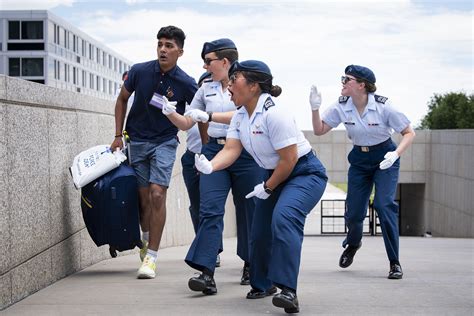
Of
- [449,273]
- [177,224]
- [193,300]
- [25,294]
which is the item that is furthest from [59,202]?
[177,224]

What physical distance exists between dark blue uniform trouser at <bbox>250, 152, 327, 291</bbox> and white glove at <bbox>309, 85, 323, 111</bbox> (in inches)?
65.1

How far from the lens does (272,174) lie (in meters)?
5.91

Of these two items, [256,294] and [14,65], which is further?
[14,65]

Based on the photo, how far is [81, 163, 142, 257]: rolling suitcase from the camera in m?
7.23

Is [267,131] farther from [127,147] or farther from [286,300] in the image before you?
[127,147]

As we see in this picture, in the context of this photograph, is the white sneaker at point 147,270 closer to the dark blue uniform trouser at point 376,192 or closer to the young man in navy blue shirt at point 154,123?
the young man in navy blue shirt at point 154,123

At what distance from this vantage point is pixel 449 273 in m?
8.17

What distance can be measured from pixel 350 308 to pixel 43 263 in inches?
92.1

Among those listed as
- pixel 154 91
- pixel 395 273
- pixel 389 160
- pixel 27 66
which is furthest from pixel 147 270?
pixel 27 66

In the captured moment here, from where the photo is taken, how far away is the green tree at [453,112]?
2489 inches

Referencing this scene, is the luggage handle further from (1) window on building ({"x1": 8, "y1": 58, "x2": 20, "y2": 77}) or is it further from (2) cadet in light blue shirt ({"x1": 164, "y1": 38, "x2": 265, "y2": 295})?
(1) window on building ({"x1": 8, "y1": 58, "x2": 20, "y2": 77})

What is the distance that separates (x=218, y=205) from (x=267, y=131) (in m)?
0.99

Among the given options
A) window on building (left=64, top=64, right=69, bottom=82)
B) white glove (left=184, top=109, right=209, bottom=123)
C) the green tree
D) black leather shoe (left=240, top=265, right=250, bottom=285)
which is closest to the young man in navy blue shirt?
white glove (left=184, top=109, right=209, bottom=123)

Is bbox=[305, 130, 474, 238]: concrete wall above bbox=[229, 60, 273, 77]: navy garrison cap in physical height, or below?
below
